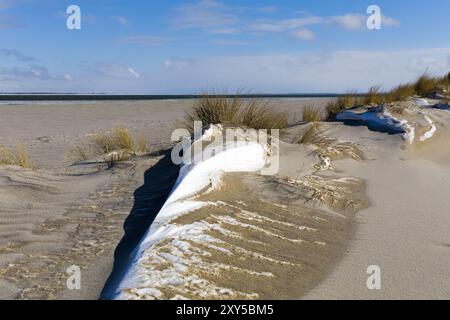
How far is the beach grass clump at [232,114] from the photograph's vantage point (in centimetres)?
535

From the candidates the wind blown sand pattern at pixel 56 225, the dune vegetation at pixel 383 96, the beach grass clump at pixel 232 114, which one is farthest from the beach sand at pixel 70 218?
the dune vegetation at pixel 383 96

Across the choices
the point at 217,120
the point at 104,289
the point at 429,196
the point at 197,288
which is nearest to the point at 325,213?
the point at 429,196

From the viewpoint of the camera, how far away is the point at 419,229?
2.99 meters

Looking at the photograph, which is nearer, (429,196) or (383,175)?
(429,196)

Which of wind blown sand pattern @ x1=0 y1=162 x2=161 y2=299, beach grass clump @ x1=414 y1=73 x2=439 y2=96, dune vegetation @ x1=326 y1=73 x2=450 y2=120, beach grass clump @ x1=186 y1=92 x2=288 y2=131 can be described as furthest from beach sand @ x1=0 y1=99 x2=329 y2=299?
beach grass clump @ x1=414 y1=73 x2=439 y2=96

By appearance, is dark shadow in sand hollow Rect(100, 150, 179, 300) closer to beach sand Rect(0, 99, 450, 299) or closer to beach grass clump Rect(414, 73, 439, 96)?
beach sand Rect(0, 99, 450, 299)

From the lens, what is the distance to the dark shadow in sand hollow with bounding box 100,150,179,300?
216 centimetres

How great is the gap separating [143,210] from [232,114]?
2.56 m

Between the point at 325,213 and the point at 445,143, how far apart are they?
3900 mm

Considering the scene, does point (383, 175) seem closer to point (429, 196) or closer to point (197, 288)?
point (429, 196)

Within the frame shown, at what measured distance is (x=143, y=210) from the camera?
3.08 m

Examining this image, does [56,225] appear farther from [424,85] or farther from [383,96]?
[424,85]

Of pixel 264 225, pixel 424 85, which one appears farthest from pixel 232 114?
pixel 424 85

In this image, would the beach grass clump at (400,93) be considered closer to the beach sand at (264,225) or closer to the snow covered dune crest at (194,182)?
the beach sand at (264,225)
